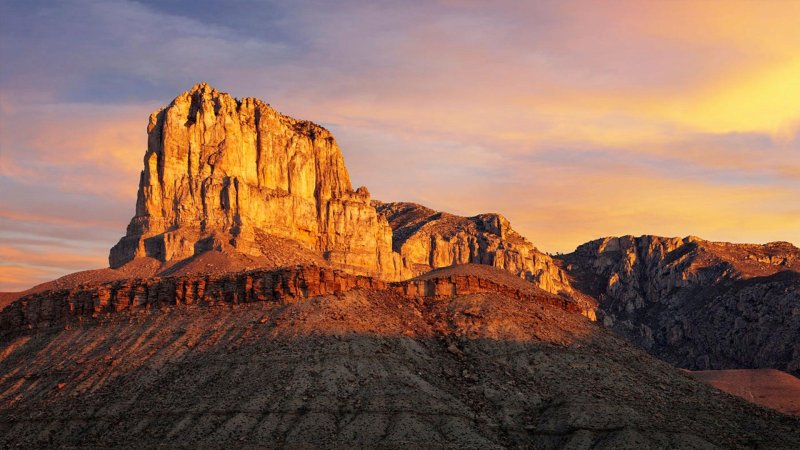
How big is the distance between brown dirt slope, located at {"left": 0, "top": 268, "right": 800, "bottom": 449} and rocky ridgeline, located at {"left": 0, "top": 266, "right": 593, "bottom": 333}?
1402 mm

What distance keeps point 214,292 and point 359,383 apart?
25.6m

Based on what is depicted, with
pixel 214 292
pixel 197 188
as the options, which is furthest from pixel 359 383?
pixel 197 188

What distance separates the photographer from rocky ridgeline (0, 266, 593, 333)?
107000 millimetres

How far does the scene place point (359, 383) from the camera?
3524 inches

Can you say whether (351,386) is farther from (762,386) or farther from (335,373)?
(762,386)

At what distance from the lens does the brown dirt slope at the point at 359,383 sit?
84.4m

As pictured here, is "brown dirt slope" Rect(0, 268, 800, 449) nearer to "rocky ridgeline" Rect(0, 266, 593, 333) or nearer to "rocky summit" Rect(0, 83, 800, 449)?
"rocky summit" Rect(0, 83, 800, 449)

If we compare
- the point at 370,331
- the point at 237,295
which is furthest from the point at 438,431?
the point at 237,295

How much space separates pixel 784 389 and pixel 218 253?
86.3 meters

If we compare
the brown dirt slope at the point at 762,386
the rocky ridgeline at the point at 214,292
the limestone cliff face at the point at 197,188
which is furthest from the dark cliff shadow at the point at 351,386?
the limestone cliff face at the point at 197,188

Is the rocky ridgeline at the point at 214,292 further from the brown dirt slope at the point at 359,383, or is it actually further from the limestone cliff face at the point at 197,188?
the limestone cliff face at the point at 197,188

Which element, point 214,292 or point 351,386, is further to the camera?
point 214,292

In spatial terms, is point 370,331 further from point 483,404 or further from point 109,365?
point 109,365

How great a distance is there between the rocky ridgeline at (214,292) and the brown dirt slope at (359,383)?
1402 millimetres
